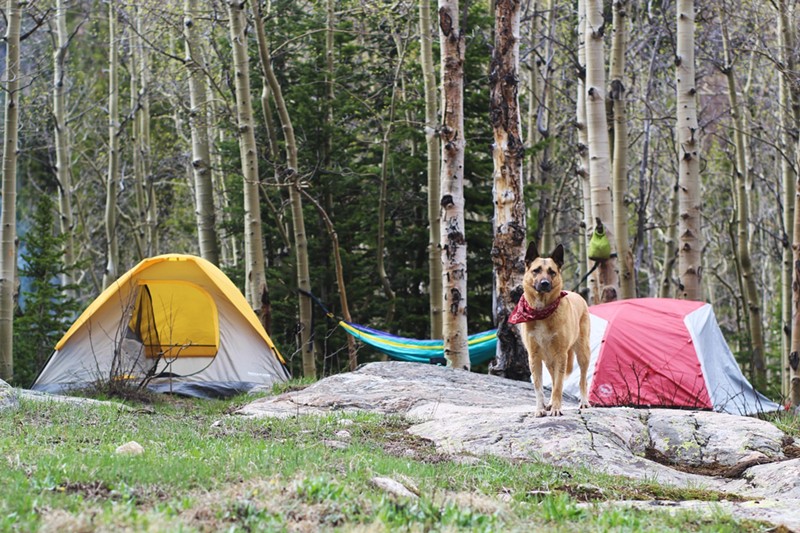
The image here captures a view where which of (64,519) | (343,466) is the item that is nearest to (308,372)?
(343,466)

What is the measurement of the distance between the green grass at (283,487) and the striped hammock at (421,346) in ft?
19.6

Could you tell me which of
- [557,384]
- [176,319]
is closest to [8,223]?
[176,319]

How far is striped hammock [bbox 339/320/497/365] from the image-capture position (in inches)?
511

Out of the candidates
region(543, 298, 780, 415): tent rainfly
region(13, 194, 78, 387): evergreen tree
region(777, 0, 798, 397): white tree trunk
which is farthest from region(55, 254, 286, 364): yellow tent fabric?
region(777, 0, 798, 397): white tree trunk

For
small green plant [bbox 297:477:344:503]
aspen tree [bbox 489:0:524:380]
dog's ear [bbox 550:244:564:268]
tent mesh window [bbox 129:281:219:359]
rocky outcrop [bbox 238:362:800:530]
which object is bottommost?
rocky outcrop [bbox 238:362:800:530]

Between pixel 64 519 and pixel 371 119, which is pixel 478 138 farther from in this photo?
pixel 64 519

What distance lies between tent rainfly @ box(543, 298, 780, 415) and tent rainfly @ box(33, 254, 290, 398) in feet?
14.2

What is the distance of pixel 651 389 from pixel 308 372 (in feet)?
21.0

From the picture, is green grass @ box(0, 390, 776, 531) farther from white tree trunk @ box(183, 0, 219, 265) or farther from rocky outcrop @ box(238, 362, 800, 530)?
white tree trunk @ box(183, 0, 219, 265)

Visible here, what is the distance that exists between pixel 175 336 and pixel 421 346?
12.0 feet

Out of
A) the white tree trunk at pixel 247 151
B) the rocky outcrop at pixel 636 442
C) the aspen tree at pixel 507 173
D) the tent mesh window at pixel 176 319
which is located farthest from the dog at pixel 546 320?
the white tree trunk at pixel 247 151

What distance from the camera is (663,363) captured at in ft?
33.9

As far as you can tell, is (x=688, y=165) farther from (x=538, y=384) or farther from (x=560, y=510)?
(x=560, y=510)

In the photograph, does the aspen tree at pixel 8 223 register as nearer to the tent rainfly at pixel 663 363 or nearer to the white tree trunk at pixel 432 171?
the white tree trunk at pixel 432 171
